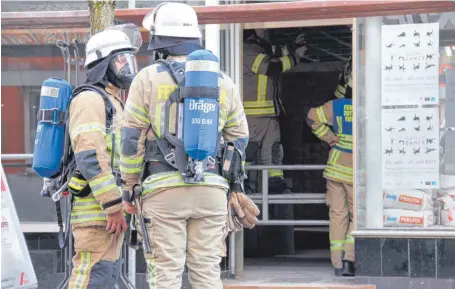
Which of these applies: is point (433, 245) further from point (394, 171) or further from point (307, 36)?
point (307, 36)

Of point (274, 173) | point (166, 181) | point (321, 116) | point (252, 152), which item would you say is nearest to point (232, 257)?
point (274, 173)

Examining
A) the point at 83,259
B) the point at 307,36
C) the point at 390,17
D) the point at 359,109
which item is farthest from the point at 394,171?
the point at 83,259

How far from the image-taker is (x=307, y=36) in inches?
434

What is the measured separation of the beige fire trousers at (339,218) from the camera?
30.9 ft

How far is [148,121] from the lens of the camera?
5688 mm

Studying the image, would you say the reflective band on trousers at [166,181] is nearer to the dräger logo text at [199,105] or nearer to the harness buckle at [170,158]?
the harness buckle at [170,158]

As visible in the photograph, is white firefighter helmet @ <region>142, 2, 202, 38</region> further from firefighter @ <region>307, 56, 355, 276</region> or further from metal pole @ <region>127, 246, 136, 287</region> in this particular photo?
firefighter @ <region>307, 56, 355, 276</region>

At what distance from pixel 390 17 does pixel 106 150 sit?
3.41 meters

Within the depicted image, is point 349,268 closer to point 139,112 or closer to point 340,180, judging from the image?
point 340,180

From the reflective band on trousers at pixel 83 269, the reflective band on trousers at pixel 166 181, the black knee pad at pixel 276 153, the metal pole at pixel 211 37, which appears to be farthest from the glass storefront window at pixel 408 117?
the reflective band on trousers at pixel 166 181

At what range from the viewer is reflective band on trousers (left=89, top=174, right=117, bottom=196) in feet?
20.4

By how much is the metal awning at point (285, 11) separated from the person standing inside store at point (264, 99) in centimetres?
136

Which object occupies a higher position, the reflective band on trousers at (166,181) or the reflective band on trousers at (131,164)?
the reflective band on trousers at (131,164)

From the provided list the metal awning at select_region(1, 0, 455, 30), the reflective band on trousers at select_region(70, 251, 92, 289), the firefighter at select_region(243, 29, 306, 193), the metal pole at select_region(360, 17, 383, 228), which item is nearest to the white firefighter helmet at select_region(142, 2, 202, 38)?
the reflective band on trousers at select_region(70, 251, 92, 289)
